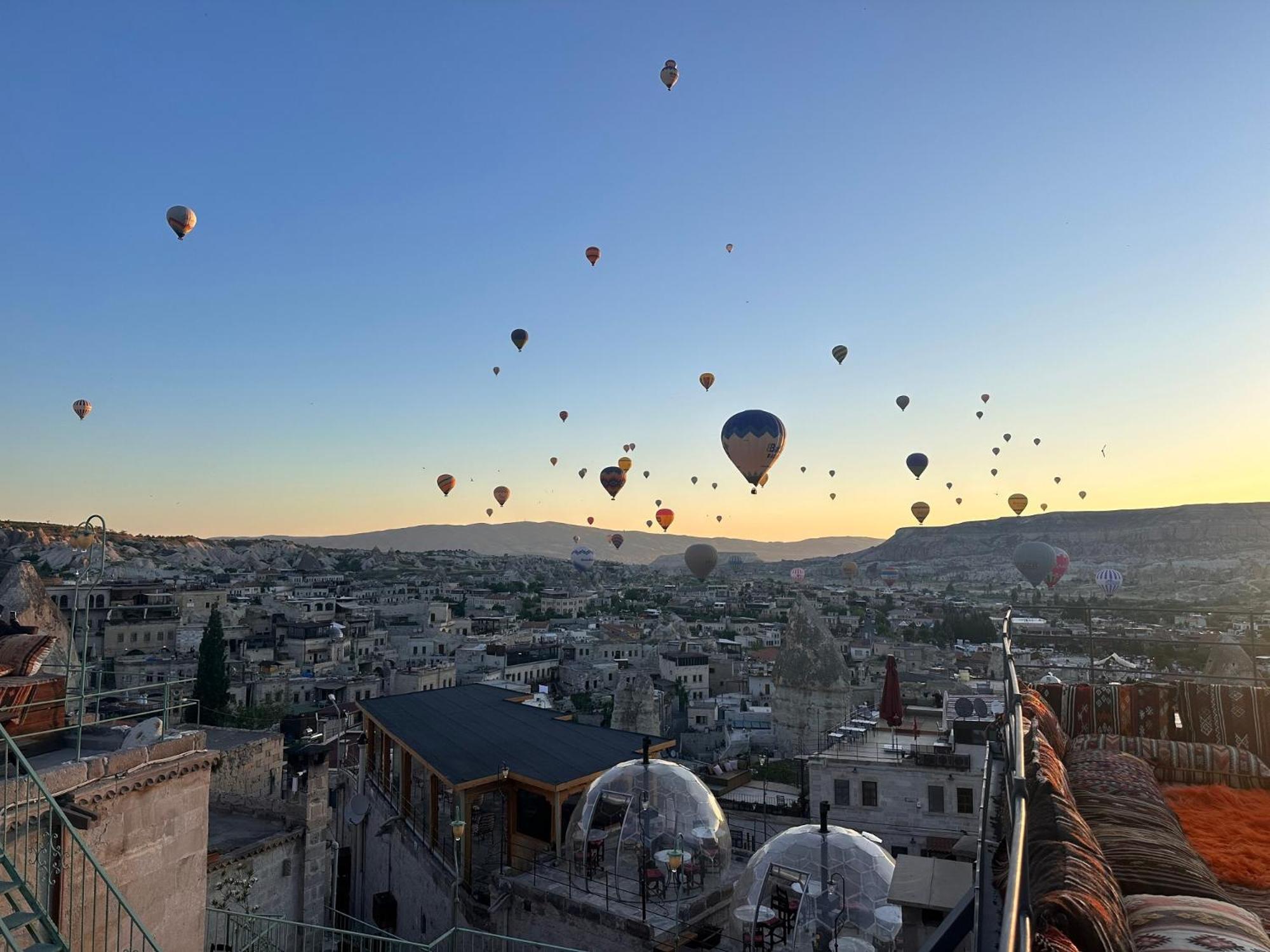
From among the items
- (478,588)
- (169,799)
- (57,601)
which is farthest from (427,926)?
(478,588)

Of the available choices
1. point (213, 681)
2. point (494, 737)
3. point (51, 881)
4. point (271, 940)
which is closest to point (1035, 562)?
point (494, 737)

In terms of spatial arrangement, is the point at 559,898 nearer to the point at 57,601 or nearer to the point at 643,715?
the point at 643,715

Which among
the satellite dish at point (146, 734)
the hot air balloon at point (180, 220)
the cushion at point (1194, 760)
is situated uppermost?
the hot air balloon at point (180, 220)

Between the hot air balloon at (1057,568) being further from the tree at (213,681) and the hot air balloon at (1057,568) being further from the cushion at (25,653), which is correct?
the cushion at (25,653)

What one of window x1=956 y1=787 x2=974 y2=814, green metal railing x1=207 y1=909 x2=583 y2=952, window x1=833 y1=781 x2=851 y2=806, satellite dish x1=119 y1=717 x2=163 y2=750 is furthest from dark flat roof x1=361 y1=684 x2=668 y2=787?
window x1=956 y1=787 x2=974 y2=814

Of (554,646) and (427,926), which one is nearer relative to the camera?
(427,926)

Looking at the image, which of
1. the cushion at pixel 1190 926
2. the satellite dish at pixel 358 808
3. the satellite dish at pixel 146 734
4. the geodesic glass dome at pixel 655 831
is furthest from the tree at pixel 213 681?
the cushion at pixel 1190 926

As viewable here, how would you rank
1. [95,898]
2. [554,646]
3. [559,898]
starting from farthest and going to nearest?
1. [554,646]
2. [559,898]
3. [95,898]
